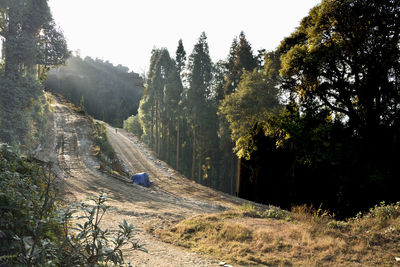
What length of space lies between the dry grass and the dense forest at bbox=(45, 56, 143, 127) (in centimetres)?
8061

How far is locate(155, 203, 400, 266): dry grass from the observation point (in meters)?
7.02

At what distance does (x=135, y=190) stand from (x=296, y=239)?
51.8 feet

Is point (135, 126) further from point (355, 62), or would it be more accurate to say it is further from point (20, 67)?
point (355, 62)

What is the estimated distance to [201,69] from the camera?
3888 cm

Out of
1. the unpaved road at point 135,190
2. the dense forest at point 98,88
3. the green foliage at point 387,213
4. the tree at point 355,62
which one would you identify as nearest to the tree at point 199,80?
the unpaved road at point 135,190

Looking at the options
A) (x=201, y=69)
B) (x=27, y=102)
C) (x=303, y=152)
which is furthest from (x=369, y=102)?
(x=201, y=69)

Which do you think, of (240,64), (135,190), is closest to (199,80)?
(240,64)

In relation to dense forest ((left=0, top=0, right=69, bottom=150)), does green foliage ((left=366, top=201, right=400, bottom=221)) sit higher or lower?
lower

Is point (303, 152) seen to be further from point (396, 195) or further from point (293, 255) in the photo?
point (293, 255)

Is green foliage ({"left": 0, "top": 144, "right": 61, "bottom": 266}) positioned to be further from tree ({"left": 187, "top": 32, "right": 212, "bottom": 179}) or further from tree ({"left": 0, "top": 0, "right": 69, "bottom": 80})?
tree ({"left": 187, "top": 32, "right": 212, "bottom": 179})

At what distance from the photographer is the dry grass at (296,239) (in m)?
7.02

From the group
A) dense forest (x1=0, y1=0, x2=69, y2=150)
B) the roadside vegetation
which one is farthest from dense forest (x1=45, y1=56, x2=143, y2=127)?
the roadside vegetation

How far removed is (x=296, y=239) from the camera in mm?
8273

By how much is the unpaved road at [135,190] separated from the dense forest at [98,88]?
158 feet
